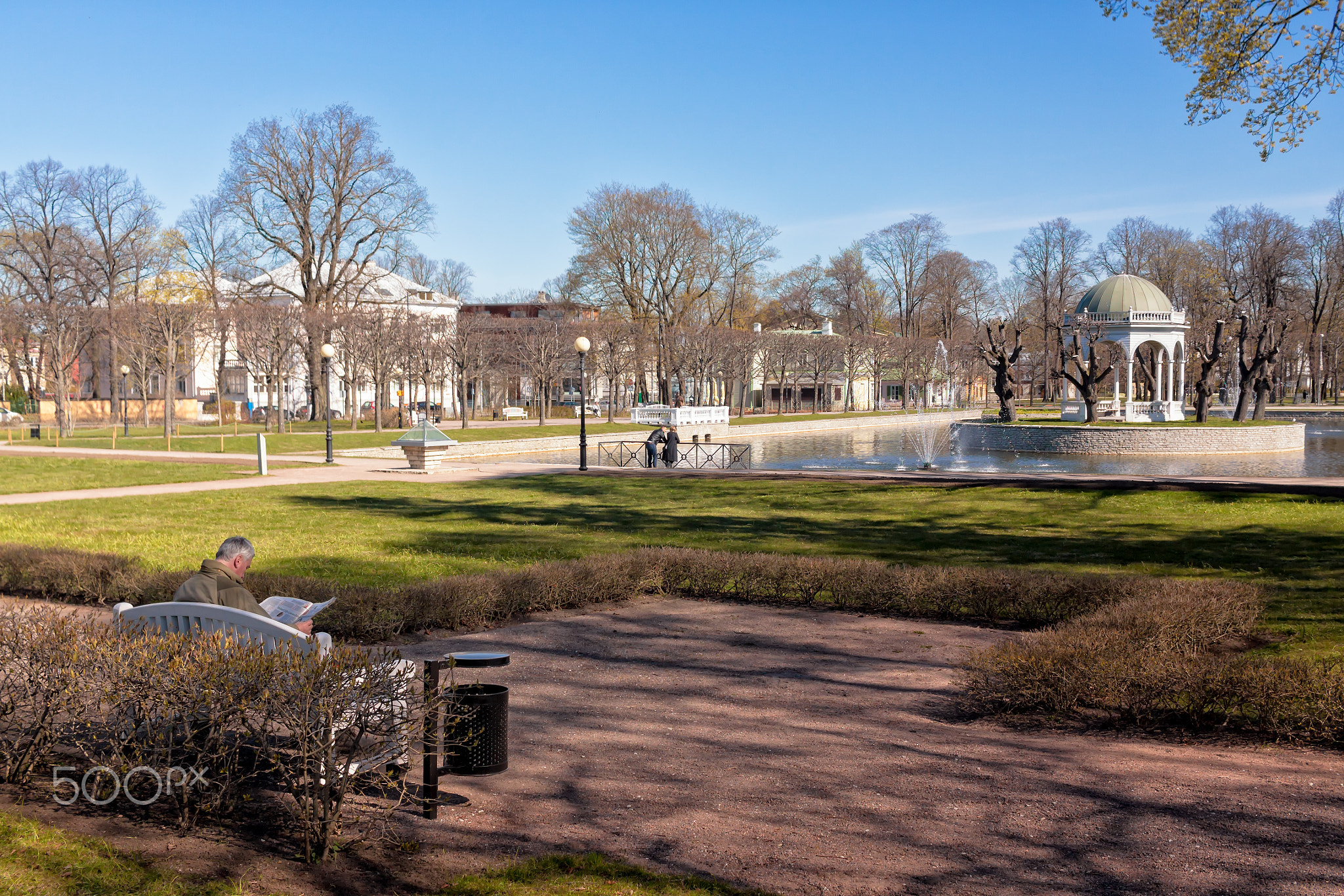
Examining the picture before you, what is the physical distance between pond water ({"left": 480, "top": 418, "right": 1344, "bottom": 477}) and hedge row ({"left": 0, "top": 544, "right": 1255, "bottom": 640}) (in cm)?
1596

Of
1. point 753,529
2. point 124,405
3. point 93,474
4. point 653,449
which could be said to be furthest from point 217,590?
point 124,405

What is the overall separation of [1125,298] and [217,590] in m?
51.8

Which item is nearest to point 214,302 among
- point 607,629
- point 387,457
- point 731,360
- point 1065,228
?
point 387,457

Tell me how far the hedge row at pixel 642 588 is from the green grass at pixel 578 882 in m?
4.66

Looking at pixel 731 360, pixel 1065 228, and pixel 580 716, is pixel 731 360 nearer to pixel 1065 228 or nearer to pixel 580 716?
pixel 1065 228

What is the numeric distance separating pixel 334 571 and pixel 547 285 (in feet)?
348

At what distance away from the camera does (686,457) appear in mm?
31828

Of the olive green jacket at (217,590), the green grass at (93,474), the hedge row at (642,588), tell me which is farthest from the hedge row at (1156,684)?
the green grass at (93,474)

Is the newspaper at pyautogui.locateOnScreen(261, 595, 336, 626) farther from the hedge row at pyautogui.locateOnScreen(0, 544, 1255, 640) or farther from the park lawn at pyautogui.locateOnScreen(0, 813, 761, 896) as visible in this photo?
the hedge row at pyautogui.locateOnScreen(0, 544, 1255, 640)

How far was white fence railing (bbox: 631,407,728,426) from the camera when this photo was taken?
50.3 metres

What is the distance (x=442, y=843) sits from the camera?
4.61 m

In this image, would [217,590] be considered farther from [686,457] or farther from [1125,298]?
[1125,298]

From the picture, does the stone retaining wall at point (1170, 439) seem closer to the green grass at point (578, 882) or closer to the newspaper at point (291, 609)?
the newspaper at point (291, 609)

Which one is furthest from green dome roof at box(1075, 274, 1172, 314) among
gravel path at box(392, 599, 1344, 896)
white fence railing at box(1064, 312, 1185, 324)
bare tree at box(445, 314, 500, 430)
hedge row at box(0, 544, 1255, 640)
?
gravel path at box(392, 599, 1344, 896)
